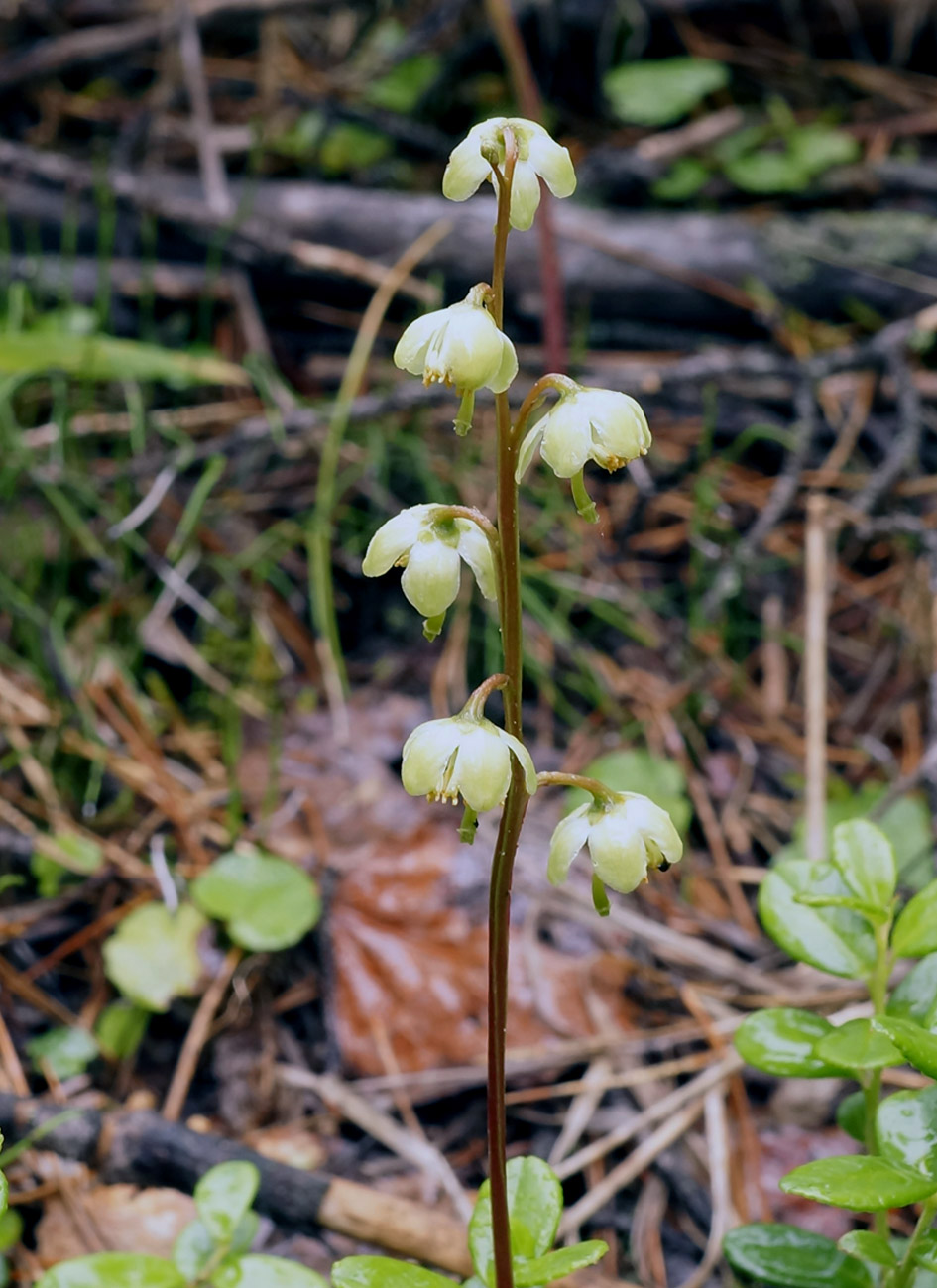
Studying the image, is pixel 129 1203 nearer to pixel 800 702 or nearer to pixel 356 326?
pixel 800 702

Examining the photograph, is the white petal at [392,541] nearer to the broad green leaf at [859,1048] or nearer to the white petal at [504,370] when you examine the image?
the white petal at [504,370]

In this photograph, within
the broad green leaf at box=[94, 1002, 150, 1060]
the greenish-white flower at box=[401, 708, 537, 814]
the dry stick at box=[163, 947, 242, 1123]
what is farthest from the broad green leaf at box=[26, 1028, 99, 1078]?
the greenish-white flower at box=[401, 708, 537, 814]

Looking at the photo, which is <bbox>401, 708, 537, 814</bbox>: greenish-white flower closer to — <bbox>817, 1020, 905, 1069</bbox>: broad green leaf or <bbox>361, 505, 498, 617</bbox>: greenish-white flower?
<bbox>361, 505, 498, 617</bbox>: greenish-white flower

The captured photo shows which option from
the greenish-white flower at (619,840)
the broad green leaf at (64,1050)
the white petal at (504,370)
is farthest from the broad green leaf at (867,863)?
the broad green leaf at (64,1050)

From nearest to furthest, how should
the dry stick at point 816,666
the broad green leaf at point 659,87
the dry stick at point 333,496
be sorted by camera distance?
1. the dry stick at point 816,666
2. the dry stick at point 333,496
3. the broad green leaf at point 659,87

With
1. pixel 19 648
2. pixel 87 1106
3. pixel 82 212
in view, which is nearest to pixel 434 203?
→ pixel 82 212

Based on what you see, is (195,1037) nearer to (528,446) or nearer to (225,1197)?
(225,1197)
